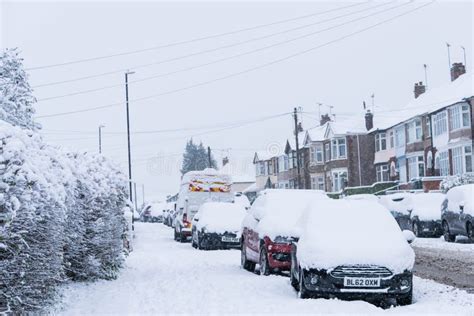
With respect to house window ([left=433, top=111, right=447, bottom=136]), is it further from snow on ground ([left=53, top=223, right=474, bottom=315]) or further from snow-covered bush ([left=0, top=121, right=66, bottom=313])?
snow-covered bush ([left=0, top=121, right=66, bottom=313])

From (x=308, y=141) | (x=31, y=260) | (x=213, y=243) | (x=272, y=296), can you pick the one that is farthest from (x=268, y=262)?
(x=308, y=141)

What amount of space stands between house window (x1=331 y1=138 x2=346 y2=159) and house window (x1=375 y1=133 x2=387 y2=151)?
3.63 m

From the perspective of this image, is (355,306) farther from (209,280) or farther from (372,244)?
(209,280)

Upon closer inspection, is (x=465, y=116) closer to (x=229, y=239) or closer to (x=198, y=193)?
(x=198, y=193)

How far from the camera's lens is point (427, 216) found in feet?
88.3

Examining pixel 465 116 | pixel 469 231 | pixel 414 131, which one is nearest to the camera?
pixel 469 231

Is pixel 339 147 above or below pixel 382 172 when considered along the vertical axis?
above

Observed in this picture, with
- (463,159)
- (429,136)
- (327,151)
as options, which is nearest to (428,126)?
(429,136)

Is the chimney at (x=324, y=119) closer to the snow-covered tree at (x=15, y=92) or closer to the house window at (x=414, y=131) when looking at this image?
the house window at (x=414, y=131)

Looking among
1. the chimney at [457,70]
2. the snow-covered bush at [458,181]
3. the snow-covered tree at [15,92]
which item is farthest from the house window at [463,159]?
the snow-covered tree at [15,92]

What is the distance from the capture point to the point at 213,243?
2345 centimetres

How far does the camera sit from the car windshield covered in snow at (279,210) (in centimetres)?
1398

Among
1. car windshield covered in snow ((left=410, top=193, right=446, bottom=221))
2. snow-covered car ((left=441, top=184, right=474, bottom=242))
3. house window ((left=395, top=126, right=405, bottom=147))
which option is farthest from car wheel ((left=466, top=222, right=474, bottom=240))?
house window ((left=395, top=126, right=405, bottom=147))

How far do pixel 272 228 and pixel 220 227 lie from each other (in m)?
9.63
